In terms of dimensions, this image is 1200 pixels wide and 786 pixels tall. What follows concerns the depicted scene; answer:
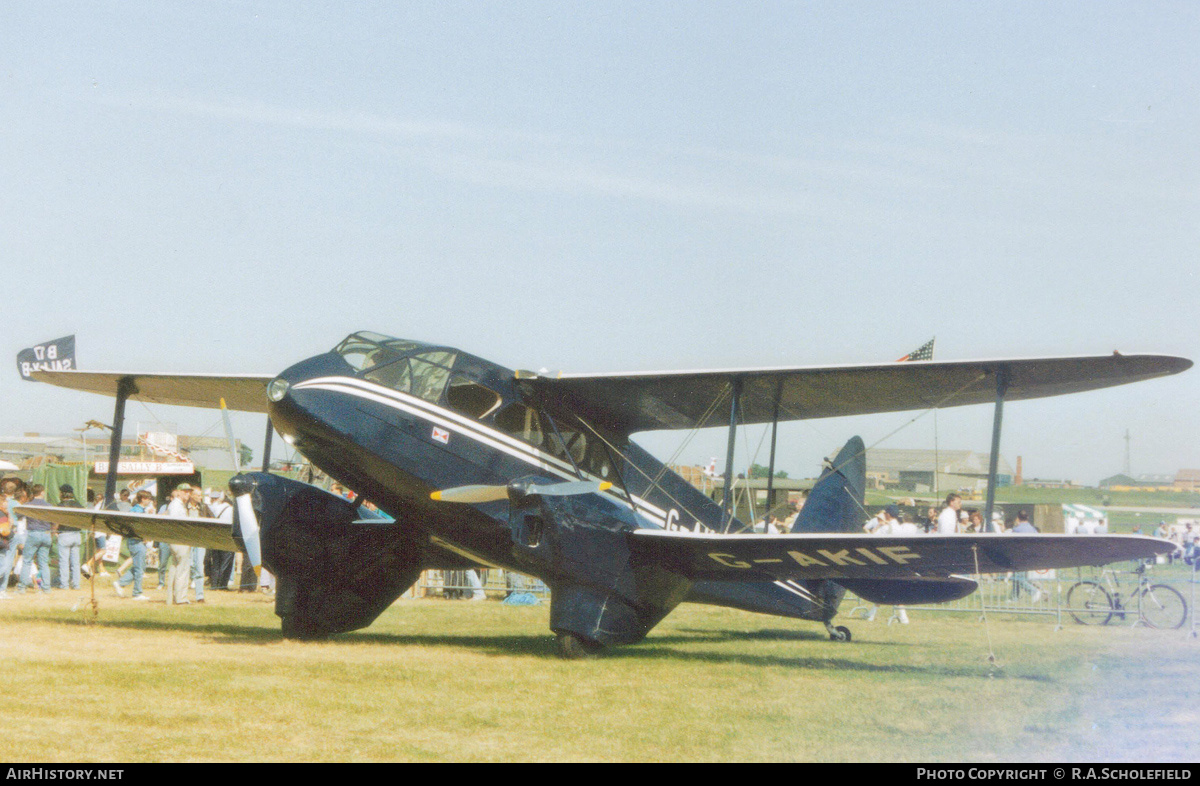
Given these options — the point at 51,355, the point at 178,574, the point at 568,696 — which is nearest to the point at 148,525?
the point at 178,574

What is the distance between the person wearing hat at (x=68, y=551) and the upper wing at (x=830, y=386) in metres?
13.2

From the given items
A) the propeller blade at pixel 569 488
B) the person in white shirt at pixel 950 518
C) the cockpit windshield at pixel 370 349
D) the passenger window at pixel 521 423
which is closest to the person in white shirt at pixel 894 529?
the person in white shirt at pixel 950 518

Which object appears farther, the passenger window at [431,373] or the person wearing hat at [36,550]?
the person wearing hat at [36,550]

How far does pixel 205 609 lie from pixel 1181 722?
15.1 metres

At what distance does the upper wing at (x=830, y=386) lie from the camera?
1128 cm

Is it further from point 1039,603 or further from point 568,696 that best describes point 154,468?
point 568,696

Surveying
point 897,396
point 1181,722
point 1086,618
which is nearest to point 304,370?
point 897,396

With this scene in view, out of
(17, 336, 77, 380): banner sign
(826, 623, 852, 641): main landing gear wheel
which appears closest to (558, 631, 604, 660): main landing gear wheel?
(826, 623, 852, 641): main landing gear wheel

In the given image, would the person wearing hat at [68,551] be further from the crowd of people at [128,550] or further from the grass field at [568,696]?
the grass field at [568,696]

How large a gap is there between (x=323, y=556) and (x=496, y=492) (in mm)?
3124

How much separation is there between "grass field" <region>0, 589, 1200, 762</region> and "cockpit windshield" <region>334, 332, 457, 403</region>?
302cm

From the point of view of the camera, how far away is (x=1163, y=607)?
17.9 meters

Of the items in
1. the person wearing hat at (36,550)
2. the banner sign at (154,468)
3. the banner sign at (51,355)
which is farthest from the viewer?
the banner sign at (51,355)

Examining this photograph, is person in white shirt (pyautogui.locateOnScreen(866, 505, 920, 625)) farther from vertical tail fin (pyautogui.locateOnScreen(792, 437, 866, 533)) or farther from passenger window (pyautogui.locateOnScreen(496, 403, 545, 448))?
passenger window (pyautogui.locateOnScreen(496, 403, 545, 448))
